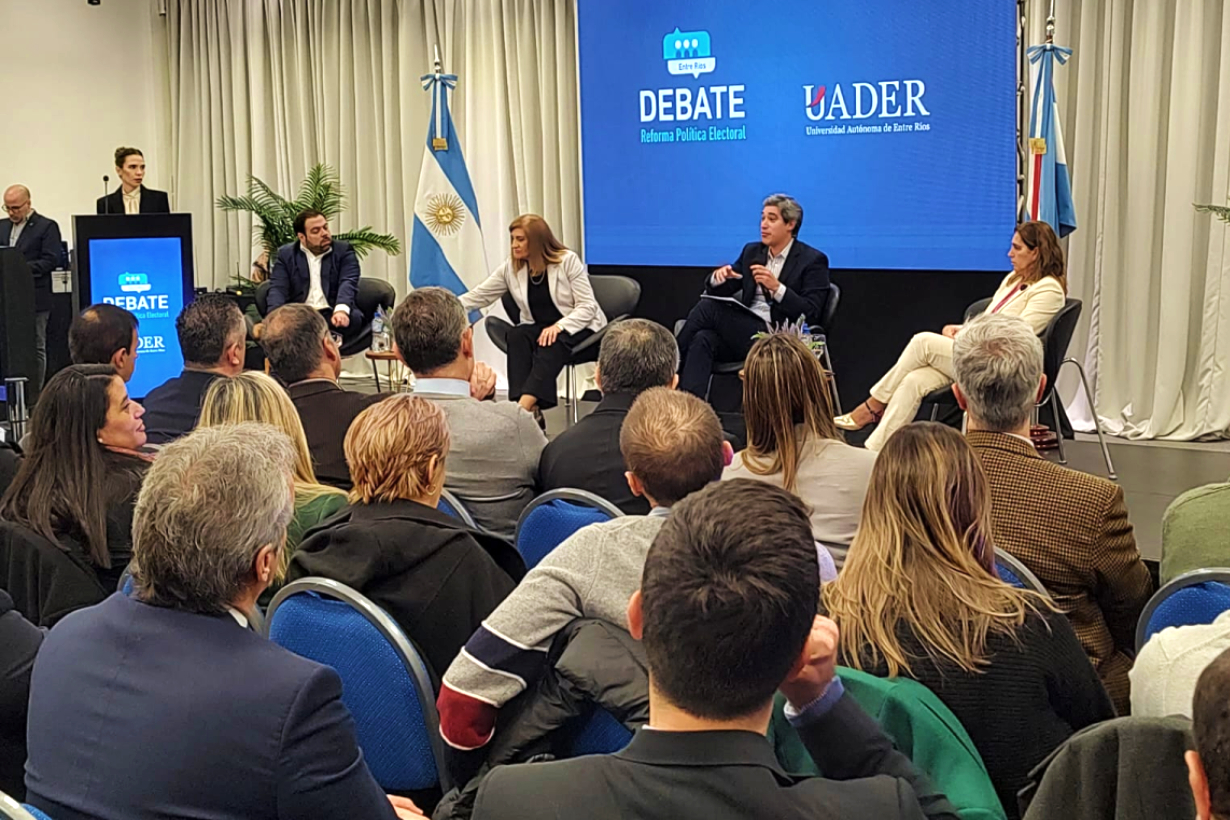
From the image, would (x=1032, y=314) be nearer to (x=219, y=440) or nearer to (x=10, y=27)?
(x=219, y=440)

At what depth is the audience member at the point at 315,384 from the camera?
3.63m

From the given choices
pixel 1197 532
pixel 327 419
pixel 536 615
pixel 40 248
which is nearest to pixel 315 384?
pixel 327 419

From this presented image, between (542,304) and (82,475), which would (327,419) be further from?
(542,304)

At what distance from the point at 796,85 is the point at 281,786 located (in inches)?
260

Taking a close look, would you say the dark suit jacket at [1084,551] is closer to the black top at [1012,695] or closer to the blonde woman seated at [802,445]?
the blonde woman seated at [802,445]

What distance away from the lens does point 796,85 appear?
7.66 metres

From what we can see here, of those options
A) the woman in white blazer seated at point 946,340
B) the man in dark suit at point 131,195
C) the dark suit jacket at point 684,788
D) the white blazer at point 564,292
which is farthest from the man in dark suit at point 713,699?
the man in dark suit at point 131,195

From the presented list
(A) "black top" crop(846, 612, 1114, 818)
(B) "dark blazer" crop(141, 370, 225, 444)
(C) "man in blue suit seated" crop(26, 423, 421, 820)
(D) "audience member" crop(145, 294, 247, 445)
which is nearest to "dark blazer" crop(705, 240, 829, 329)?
(D) "audience member" crop(145, 294, 247, 445)

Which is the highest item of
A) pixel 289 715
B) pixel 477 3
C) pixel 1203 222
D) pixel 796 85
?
pixel 477 3

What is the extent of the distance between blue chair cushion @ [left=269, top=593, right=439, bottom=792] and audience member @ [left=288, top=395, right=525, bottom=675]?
0.40ft

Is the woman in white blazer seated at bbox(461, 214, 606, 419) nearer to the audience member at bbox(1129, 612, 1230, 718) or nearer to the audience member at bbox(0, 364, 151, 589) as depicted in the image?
the audience member at bbox(0, 364, 151, 589)

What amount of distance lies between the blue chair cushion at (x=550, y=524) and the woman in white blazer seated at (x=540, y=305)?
142 inches

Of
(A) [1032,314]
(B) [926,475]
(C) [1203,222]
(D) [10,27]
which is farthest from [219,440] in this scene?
(D) [10,27]

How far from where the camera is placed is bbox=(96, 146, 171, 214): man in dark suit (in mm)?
9250
